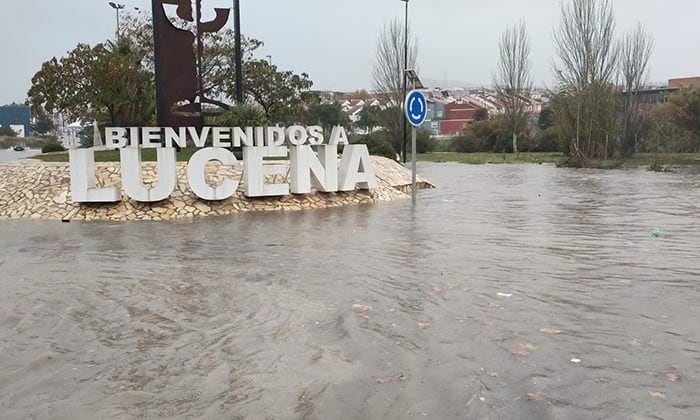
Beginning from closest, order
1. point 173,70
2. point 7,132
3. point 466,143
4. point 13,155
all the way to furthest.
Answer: point 173,70
point 13,155
point 466,143
point 7,132

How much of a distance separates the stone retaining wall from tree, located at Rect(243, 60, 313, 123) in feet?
55.9

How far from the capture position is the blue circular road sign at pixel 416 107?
12977 mm

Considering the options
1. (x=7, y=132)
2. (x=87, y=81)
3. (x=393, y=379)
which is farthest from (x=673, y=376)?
(x=7, y=132)

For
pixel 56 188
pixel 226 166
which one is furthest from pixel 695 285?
pixel 56 188

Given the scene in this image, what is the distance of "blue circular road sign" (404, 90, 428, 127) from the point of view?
1298 cm

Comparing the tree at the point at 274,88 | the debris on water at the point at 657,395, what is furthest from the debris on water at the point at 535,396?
the tree at the point at 274,88

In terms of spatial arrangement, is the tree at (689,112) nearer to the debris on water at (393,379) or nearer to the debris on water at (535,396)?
the debris on water at (535,396)

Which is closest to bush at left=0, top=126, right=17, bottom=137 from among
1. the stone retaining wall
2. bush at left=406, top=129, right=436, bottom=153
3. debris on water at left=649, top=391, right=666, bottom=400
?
bush at left=406, top=129, right=436, bottom=153

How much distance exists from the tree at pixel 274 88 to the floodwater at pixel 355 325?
2262 cm

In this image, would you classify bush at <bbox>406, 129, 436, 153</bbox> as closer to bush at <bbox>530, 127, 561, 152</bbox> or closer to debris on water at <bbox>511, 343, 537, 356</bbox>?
bush at <bbox>530, 127, 561, 152</bbox>

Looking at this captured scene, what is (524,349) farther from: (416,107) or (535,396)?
(416,107)

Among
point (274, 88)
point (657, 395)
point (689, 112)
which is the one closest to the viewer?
point (657, 395)

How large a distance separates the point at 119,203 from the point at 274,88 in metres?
20.4

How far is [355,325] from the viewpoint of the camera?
4887mm
